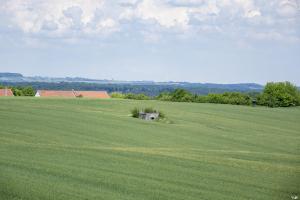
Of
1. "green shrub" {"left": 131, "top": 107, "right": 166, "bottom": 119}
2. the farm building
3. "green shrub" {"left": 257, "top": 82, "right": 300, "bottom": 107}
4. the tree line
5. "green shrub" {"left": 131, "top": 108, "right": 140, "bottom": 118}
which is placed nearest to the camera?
"green shrub" {"left": 131, "top": 107, "right": 166, "bottom": 119}

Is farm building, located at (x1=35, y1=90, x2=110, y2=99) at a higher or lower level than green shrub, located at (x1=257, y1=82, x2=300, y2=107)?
lower

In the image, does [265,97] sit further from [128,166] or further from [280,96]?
[128,166]

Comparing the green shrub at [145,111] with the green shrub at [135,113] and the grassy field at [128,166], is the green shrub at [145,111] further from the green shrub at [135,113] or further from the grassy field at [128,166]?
the grassy field at [128,166]

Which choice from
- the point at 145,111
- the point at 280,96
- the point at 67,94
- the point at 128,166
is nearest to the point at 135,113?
the point at 145,111

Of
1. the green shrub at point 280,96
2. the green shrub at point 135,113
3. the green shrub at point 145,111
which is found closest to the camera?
the green shrub at point 145,111

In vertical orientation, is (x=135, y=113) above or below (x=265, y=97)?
above

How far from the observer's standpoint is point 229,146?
34812 millimetres

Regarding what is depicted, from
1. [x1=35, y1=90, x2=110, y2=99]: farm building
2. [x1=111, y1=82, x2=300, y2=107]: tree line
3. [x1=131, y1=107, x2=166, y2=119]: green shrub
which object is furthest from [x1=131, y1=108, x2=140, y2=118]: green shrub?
[x1=35, y1=90, x2=110, y2=99]: farm building

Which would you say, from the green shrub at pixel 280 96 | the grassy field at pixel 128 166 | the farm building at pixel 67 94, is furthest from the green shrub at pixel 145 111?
the farm building at pixel 67 94

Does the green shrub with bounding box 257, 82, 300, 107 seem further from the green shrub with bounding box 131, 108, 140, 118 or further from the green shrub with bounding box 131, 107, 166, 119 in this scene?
the green shrub with bounding box 131, 108, 140, 118

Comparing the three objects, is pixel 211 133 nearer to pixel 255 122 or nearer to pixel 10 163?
pixel 255 122

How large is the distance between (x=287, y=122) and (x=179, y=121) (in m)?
14.5

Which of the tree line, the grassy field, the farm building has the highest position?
the grassy field

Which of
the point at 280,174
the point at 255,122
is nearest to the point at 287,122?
the point at 255,122
